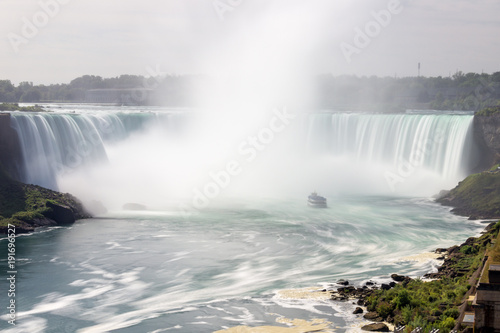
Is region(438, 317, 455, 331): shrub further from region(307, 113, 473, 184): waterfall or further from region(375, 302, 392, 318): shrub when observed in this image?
region(307, 113, 473, 184): waterfall

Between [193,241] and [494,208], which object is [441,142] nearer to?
[494,208]

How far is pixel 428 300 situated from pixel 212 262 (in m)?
11.1

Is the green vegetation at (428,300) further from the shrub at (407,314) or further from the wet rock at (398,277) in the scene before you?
the wet rock at (398,277)

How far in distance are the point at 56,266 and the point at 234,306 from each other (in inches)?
398

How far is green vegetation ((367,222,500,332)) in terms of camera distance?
864 inches

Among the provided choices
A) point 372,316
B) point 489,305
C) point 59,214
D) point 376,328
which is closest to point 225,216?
point 59,214

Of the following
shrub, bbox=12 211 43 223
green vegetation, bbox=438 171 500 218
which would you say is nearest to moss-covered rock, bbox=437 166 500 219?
green vegetation, bbox=438 171 500 218

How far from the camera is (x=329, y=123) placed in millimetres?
67812

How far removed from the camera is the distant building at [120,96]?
381 ft

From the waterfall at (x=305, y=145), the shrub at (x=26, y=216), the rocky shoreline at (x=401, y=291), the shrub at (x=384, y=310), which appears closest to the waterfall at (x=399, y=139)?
the waterfall at (x=305, y=145)

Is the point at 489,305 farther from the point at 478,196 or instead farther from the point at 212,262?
the point at 478,196

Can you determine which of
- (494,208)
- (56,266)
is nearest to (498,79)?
(494,208)

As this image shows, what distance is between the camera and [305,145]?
6762 centimetres

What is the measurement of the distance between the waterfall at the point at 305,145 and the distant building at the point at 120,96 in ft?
158
